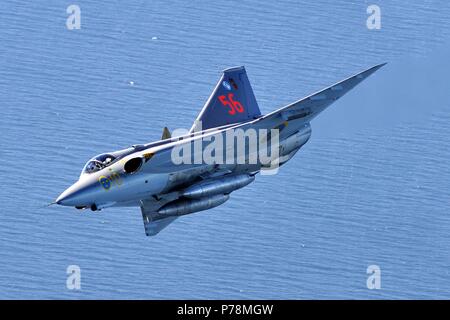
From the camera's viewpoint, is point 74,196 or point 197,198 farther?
point 197,198

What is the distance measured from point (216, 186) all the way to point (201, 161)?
70.7 inches

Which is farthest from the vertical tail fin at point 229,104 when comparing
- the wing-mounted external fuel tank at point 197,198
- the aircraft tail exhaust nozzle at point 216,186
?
the wing-mounted external fuel tank at point 197,198

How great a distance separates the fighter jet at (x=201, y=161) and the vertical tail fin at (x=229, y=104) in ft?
0.20

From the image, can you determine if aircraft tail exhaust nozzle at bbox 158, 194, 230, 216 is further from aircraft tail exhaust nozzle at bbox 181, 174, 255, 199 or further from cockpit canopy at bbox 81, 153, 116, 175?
cockpit canopy at bbox 81, 153, 116, 175

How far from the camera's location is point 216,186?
91.4 meters

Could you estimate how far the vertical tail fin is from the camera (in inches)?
3770

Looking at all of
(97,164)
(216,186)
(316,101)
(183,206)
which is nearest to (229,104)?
(316,101)

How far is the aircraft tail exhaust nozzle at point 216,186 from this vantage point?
297 ft

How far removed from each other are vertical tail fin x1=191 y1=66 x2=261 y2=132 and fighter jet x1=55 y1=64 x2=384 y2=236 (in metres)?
0.06

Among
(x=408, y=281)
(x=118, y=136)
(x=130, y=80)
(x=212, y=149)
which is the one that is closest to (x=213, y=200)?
(x=212, y=149)

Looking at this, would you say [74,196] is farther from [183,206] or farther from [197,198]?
[197,198]

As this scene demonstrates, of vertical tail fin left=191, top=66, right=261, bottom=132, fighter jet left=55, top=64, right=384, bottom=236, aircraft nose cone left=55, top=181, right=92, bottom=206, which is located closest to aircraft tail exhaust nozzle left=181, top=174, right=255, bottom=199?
fighter jet left=55, top=64, right=384, bottom=236

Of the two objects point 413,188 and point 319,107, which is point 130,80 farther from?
point 319,107

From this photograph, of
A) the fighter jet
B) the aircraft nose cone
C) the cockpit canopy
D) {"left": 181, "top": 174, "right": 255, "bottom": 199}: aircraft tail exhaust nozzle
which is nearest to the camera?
the aircraft nose cone
